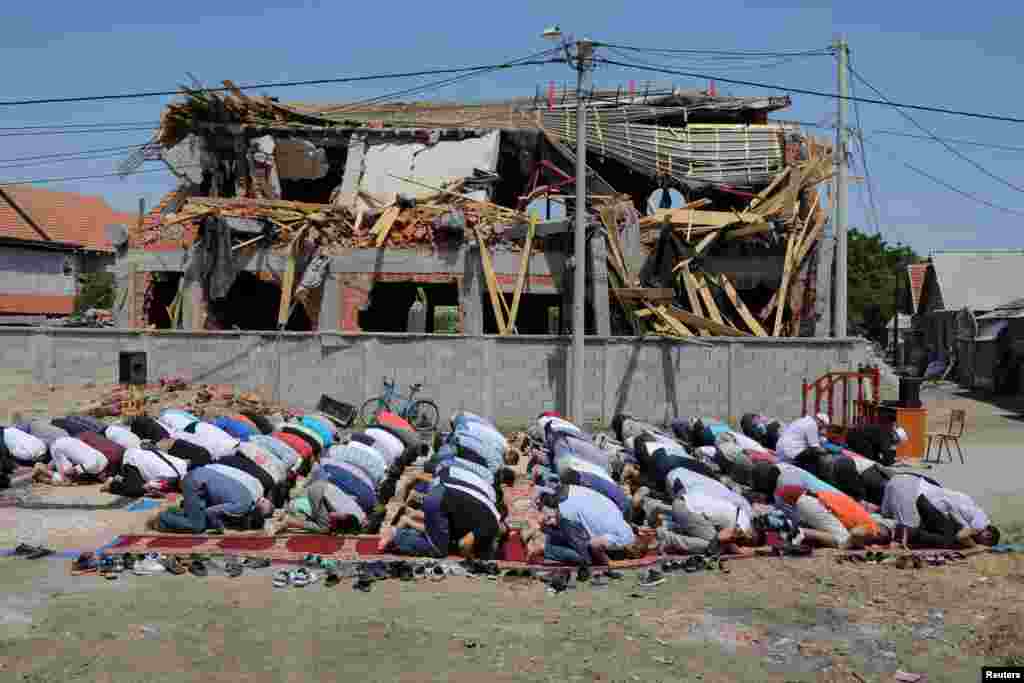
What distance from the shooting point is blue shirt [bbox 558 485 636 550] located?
9297 millimetres

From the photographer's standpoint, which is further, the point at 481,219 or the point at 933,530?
the point at 481,219

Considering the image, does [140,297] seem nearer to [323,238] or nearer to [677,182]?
[323,238]

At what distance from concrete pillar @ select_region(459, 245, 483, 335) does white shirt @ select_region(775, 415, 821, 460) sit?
369 inches

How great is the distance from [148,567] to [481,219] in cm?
1525

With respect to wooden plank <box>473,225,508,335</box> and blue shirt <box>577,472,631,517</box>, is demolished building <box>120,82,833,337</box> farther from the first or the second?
blue shirt <box>577,472,631,517</box>

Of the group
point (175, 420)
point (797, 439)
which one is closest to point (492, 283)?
point (175, 420)

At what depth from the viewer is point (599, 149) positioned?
26859 mm

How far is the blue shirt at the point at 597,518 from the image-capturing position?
9.30m

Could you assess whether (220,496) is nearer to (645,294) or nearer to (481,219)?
(645,294)

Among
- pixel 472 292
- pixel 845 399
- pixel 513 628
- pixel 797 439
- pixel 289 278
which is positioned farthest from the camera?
pixel 289 278

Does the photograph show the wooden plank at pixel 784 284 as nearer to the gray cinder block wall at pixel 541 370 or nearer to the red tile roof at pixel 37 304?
the gray cinder block wall at pixel 541 370

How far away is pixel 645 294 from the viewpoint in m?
20.6

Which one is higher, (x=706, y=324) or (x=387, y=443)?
(x=706, y=324)

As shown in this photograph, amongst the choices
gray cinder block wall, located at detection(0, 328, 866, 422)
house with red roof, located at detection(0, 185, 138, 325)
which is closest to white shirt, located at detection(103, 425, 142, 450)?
gray cinder block wall, located at detection(0, 328, 866, 422)
